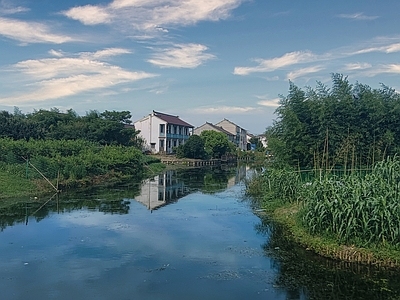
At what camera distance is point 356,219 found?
295 inches

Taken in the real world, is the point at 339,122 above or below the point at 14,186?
above

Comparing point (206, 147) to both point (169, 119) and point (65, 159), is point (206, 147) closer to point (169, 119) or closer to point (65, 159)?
point (169, 119)

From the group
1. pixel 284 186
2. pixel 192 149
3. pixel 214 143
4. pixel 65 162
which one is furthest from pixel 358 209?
pixel 214 143

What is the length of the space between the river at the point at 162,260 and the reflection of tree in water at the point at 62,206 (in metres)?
0.06

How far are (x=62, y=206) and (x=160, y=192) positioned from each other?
5340 mm

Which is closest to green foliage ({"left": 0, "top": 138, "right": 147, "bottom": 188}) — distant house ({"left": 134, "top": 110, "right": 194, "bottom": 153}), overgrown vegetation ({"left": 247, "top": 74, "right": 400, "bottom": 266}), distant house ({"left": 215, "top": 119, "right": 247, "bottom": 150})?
overgrown vegetation ({"left": 247, "top": 74, "right": 400, "bottom": 266})

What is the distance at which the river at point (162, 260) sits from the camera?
6398 millimetres

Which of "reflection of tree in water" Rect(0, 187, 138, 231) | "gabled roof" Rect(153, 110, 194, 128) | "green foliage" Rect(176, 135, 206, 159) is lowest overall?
"reflection of tree in water" Rect(0, 187, 138, 231)

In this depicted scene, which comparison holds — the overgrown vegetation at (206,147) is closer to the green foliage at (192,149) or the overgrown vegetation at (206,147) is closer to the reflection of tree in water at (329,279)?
the green foliage at (192,149)

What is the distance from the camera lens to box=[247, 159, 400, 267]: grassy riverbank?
23.8 feet

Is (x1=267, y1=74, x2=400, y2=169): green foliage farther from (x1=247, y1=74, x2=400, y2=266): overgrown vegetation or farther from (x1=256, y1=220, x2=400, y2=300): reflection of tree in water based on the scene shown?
(x1=256, y1=220, x2=400, y2=300): reflection of tree in water

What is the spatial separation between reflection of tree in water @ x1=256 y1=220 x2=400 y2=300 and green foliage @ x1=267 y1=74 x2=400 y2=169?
774 centimetres

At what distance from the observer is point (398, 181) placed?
28.5 feet

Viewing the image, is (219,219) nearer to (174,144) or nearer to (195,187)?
(195,187)
